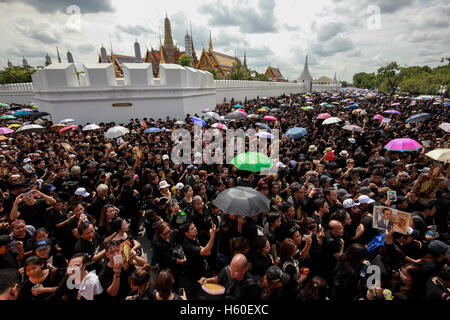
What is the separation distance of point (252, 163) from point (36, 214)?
4376 millimetres

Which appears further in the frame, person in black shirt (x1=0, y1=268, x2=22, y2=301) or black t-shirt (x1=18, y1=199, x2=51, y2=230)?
black t-shirt (x1=18, y1=199, x2=51, y2=230)

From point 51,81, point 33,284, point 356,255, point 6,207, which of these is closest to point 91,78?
point 51,81

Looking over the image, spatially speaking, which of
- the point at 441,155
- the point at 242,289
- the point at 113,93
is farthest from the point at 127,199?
the point at 113,93

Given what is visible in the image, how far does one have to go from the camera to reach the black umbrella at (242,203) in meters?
3.31

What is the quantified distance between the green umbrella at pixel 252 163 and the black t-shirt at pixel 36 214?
12.8 feet

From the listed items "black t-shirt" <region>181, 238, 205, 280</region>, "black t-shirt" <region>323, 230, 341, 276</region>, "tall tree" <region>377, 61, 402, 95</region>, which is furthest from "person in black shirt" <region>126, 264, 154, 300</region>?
"tall tree" <region>377, 61, 402, 95</region>

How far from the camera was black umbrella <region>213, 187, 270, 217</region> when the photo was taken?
3.31 m

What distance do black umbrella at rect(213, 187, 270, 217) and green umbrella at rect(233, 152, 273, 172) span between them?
1.63 m

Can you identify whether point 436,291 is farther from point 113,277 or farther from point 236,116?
point 236,116

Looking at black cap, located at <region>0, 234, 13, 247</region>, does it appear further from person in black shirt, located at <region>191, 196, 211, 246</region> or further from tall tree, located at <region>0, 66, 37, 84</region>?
tall tree, located at <region>0, 66, 37, 84</region>

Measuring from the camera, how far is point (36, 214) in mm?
3668

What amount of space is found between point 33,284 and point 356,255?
146 inches
